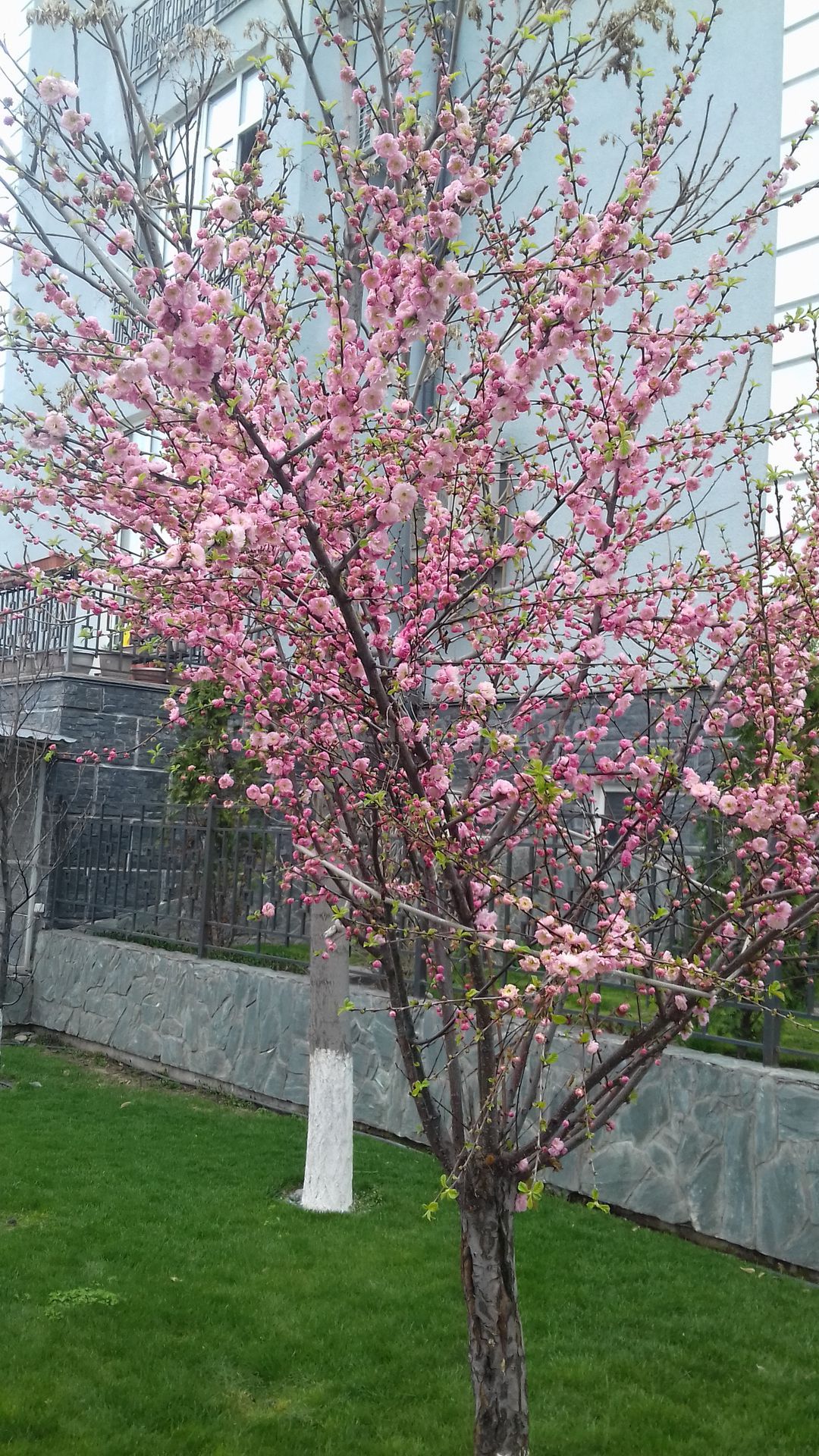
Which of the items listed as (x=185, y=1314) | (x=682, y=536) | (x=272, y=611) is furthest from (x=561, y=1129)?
(x=682, y=536)

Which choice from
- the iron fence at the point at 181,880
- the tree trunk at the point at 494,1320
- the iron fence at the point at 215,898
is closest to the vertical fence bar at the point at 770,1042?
the iron fence at the point at 215,898

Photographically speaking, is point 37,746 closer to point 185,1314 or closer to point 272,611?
point 185,1314

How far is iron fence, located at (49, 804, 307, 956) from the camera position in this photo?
8.42 m

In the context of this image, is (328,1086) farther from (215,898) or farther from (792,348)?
(792,348)

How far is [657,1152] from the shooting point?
18.3 ft

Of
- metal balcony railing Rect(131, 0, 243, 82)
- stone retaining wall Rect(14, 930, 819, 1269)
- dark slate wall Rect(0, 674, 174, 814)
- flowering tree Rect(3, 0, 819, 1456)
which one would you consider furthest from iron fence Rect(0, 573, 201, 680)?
flowering tree Rect(3, 0, 819, 1456)

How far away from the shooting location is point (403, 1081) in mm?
6926

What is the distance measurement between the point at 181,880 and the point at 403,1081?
3001 mm

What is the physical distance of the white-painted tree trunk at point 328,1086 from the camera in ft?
18.9

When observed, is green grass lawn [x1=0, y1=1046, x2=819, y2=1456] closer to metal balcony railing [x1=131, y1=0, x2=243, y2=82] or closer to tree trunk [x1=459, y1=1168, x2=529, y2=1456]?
tree trunk [x1=459, y1=1168, x2=529, y2=1456]

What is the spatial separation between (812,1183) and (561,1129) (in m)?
2.41

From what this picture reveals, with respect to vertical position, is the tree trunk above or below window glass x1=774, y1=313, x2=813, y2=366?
below

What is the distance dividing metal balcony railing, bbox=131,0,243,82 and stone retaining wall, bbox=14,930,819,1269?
1048 cm

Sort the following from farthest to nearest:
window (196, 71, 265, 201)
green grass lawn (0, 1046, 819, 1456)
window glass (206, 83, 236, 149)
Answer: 1. window glass (206, 83, 236, 149)
2. window (196, 71, 265, 201)
3. green grass lawn (0, 1046, 819, 1456)
